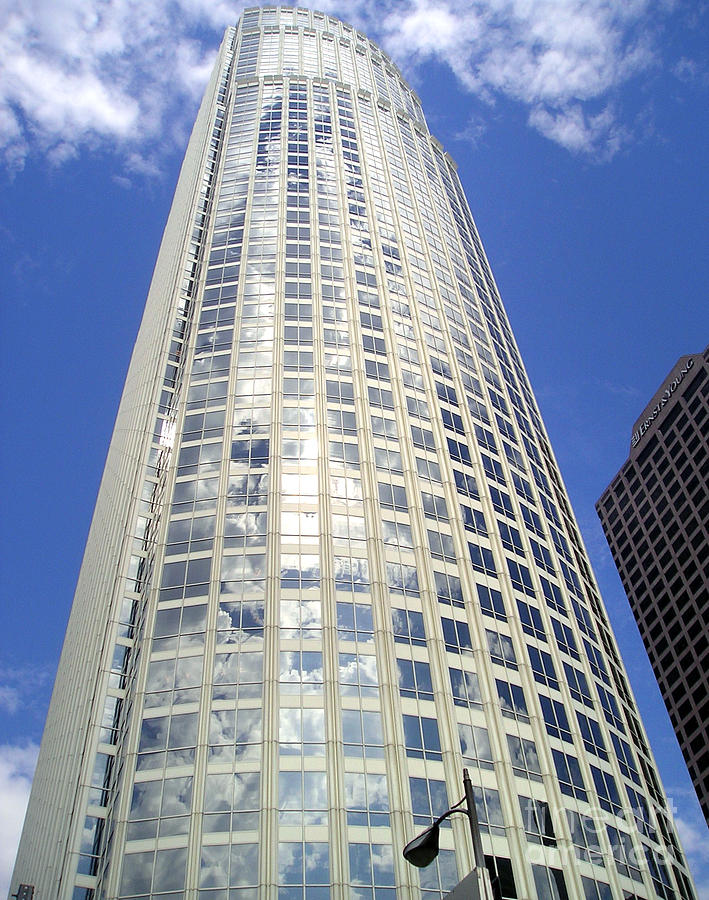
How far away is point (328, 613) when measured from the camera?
53781 millimetres

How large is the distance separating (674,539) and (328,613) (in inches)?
3561

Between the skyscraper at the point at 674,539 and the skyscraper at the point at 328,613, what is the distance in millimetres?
50301

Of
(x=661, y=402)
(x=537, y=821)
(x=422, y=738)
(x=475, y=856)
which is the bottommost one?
(x=475, y=856)

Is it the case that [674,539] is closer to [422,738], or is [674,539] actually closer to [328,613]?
[328,613]

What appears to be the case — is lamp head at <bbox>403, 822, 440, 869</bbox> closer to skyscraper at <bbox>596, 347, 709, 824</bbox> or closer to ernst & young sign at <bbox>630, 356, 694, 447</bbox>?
skyscraper at <bbox>596, 347, 709, 824</bbox>

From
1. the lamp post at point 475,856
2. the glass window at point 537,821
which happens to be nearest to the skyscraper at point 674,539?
the glass window at point 537,821

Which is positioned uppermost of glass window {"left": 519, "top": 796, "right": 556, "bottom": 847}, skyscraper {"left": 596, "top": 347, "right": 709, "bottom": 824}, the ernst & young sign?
the ernst & young sign

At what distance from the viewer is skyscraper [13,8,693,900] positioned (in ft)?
147

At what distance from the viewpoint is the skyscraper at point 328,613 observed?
1763 inches

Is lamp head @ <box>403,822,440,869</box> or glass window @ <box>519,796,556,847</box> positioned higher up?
glass window @ <box>519,796,556,847</box>

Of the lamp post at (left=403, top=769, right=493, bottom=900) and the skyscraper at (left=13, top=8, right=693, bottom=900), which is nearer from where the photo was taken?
the lamp post at (left=403, top=769, right=493, bottom=900)

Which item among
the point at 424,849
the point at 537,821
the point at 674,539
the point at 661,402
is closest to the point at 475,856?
the point at 424,849

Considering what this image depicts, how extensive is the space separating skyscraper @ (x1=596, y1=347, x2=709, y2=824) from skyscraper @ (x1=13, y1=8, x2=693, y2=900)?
50301mm

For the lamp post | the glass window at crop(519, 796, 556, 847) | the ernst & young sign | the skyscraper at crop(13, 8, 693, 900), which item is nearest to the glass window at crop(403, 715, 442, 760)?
the skyscraper at crop(13, 8, 693, 900)
